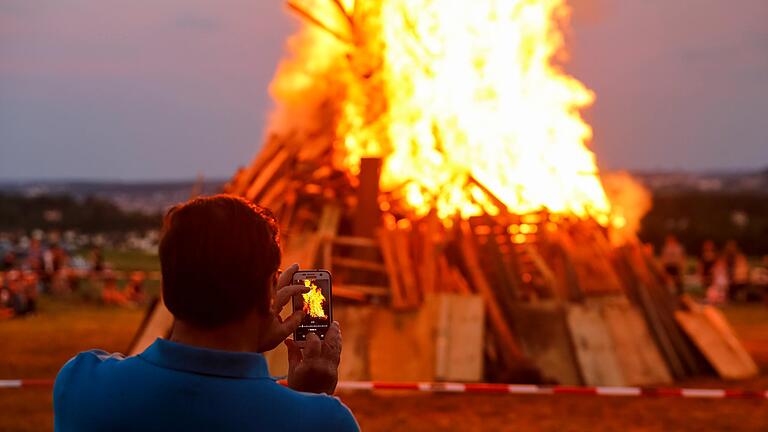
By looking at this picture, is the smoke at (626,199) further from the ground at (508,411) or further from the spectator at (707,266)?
the spectator at (707,266)

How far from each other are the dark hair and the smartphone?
36 cm

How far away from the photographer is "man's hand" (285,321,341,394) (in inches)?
103

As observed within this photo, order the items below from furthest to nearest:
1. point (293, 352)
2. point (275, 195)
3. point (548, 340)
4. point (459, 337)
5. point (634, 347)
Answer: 1. point (275, 195)
2. point (634, 347)
3. point (548, 340)
4. point (459, 337)
5. point (293, 352)

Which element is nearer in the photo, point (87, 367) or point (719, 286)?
point (87, 367)

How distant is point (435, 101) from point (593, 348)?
13.4 ft

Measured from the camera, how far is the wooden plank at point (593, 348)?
1297 centimetres

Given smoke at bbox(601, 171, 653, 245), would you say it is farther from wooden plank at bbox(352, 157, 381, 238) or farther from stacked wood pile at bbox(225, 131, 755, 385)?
wooden plank at bbox(352, 157, 381, 238)

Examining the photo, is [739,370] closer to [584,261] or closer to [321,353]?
[584,261]

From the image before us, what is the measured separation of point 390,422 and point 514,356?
7.98ft

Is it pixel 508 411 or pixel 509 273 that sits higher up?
pixel 509 273

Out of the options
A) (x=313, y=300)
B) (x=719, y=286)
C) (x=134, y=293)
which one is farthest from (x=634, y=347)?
(x=134, y=293)

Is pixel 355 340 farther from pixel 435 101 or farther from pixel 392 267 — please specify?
pixel 435 101

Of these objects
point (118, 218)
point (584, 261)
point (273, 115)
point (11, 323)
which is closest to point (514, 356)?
point (584, 261)

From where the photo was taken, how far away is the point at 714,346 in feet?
48.6
